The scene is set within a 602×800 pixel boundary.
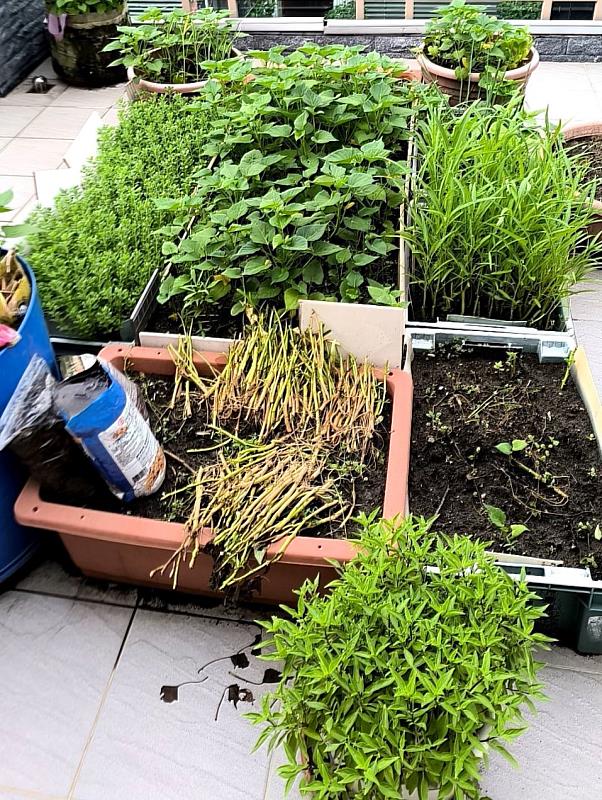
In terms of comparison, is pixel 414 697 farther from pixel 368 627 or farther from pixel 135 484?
pixel 135 484

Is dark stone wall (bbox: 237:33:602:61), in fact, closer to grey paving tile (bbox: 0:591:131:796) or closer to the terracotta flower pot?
the terracotta flower pot

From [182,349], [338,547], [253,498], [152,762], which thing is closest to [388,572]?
[338,547]

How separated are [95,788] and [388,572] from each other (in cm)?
81

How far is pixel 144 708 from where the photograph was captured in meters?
1.77

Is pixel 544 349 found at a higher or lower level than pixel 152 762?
higher

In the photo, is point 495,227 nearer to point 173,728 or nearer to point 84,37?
point 173,728

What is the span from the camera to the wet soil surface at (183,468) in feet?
5.98

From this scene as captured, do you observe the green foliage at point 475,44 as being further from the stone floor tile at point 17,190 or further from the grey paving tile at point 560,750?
the grey paving tile at point 560,750

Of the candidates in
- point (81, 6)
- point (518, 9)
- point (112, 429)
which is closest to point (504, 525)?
point (112, 429)

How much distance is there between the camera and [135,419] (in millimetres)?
1773

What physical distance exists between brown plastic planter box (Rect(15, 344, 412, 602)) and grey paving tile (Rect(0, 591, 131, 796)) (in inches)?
5.4

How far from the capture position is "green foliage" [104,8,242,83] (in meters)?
3.42

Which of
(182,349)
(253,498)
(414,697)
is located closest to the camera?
(414,697)

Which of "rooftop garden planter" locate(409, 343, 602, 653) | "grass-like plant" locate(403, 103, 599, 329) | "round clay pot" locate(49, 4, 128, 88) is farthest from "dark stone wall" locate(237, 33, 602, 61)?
"rooftop garden planter" locate(409, 343, 602, 653)
